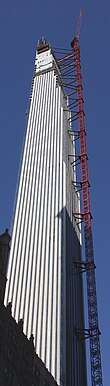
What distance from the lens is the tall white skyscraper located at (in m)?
107

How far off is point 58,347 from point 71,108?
342ft

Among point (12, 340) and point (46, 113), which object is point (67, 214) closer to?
point (46, 113)

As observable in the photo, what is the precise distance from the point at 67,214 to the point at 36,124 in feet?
134

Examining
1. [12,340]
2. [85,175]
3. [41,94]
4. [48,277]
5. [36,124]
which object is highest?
[41,94]

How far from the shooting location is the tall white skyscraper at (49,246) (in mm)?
106938

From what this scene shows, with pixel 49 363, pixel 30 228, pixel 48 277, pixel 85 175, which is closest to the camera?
pixel 49 363

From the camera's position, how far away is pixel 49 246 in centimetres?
12338

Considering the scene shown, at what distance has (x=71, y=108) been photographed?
610 ft

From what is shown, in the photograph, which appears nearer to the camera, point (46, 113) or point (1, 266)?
point (1, 266)

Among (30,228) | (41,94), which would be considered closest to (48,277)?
(30,228)

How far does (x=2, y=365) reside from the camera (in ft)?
218

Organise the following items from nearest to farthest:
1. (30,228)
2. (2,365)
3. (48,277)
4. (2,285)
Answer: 1. (2,365)
2. (2,285)
3. (48,277)
4. (30,228)

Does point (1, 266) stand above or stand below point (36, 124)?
below

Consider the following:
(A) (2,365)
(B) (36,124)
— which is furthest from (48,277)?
(B) (36,124)
